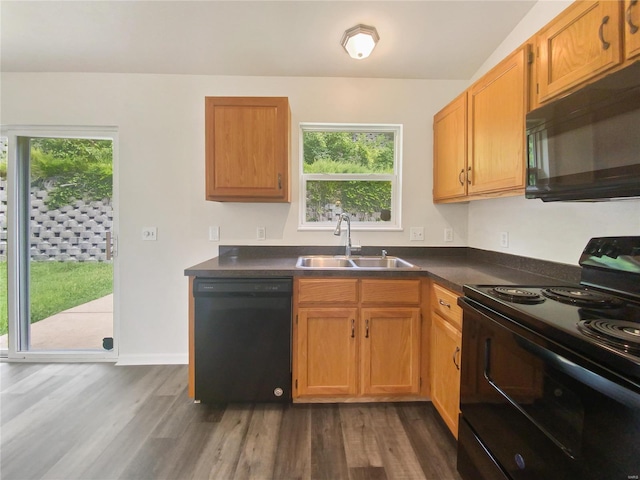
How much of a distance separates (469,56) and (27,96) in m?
3.50

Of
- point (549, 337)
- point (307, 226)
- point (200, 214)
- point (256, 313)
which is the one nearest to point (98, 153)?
point (200, 214)

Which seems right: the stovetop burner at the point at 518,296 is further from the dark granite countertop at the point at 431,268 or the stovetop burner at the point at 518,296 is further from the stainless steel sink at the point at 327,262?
the stainless steel sink at the point at 327,262

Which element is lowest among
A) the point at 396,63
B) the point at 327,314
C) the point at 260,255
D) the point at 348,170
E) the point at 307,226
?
the point at 327,314

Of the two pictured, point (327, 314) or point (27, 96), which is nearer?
point (327, 314)

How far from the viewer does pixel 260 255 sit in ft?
8.13

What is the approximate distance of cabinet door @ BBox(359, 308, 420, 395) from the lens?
1.85 metres

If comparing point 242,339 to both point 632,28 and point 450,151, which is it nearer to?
point 450,151

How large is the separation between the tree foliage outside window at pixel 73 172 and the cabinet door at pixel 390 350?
2413 millimetres

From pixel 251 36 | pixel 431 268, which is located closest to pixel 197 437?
pixel 431 268

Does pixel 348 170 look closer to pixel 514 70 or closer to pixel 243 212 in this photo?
pixel 243 212

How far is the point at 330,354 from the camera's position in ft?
6.07

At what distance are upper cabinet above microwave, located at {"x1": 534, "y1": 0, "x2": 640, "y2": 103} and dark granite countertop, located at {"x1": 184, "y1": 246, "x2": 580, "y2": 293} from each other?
0.90 metres

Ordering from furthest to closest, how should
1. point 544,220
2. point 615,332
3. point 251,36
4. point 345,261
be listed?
point 345,261
point 251,36
point 544,220
point 615,332

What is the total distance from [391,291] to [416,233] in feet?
2.83
